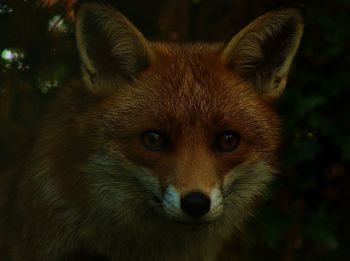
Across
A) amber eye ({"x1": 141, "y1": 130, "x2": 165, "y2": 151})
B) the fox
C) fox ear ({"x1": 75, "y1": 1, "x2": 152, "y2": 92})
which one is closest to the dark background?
the fox

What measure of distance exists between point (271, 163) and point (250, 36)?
0.68m

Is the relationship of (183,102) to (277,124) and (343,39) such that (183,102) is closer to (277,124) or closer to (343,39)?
(277,124)

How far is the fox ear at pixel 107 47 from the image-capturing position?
4172 millimetres

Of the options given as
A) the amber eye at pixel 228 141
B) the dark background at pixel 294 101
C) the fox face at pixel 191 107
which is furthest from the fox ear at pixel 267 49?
the dark background at pixel 294 101

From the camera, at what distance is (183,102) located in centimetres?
413

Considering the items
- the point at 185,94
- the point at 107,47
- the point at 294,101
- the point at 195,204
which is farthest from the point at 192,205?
the point at 294,101

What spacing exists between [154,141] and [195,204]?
0.48 metres

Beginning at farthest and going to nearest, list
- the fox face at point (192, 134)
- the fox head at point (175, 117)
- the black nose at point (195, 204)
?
the fox head at point (175, 117) → the fox face at point (192, 134) → the black nose at point (195, 204)

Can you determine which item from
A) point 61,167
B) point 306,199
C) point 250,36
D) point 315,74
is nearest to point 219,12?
point 315,74

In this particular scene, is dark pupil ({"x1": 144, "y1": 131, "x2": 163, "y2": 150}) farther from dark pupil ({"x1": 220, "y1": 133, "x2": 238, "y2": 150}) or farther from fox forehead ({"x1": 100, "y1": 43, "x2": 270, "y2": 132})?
dark pupil ({"x1": 220, "y1": 133, "x2": 238, "y2": 150})

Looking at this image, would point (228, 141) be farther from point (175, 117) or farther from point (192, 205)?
point (192, 205)

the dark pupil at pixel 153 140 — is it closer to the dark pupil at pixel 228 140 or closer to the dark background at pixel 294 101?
the dark pupil at pixel 228 140

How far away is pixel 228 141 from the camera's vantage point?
4156 mm

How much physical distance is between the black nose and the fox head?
39 millimetres
